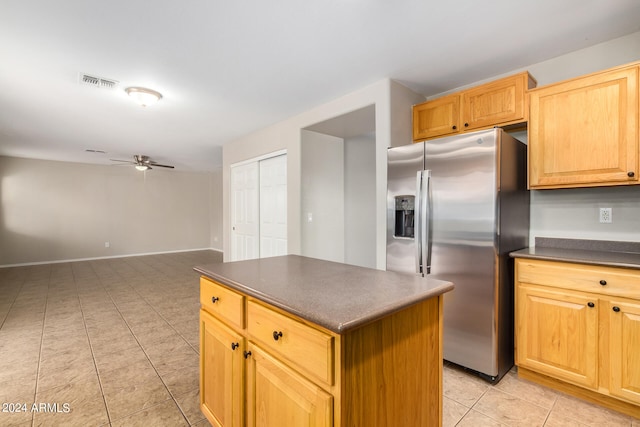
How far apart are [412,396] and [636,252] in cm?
213

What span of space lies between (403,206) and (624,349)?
1.58m

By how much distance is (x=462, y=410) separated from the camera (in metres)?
1.82

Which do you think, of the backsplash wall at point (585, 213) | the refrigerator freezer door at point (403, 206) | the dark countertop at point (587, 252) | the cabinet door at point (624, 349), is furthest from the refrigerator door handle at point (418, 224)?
the cabinet door at point (624, 349)

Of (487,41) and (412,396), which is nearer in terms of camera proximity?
(412,396)

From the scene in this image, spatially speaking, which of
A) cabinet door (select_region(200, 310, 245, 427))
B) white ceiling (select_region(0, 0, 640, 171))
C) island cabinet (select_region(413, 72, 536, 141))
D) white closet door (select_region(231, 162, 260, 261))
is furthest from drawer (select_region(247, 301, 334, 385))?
white closet door (select_region(231, 162, 260, 261))

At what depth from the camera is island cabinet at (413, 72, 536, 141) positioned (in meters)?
2.36

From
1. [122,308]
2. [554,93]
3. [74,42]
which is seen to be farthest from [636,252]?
[122,308]

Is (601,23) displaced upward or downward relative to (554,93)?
upward

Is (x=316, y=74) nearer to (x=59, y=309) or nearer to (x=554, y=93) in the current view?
(x=554, y=93)

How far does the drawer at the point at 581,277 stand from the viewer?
5.64 ft

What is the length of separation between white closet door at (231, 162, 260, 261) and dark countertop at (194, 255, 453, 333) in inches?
124

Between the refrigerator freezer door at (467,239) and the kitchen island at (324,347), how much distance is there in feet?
3.34

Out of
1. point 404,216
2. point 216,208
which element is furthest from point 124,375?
point 216,208

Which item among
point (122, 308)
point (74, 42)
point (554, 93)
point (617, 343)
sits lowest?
point (122, 308)
